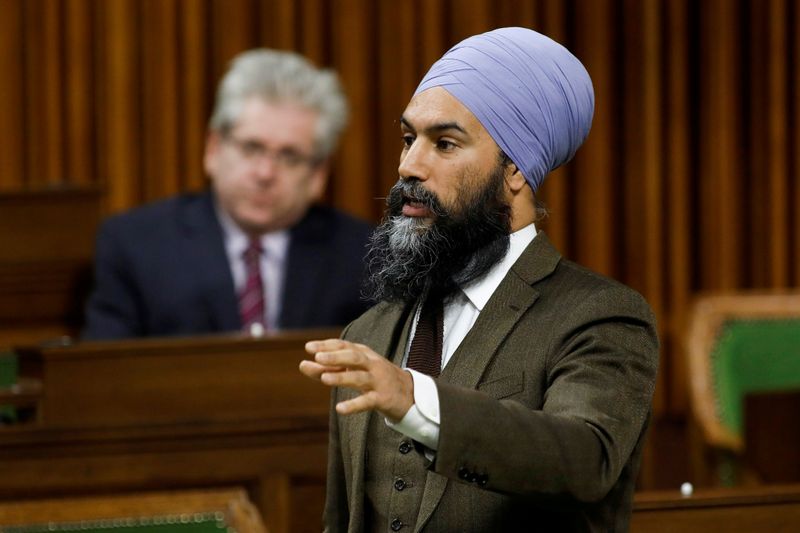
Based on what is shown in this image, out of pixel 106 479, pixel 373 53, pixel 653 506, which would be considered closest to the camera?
pixel 653 506

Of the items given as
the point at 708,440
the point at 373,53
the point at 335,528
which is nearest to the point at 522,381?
the point at 335,528

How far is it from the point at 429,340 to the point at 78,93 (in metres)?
3.95

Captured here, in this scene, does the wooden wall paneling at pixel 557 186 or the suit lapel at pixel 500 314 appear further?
the wooden wall paneling at pixel 557 186

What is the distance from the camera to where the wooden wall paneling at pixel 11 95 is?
18.9ft

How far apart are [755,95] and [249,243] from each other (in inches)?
91.0

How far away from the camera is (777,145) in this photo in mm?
5996

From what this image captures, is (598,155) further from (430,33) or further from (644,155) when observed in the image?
(430,33)

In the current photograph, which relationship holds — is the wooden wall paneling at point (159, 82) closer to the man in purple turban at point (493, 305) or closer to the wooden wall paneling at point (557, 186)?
the wooden wall paneling at point (557, 186)

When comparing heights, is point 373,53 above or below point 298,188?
above

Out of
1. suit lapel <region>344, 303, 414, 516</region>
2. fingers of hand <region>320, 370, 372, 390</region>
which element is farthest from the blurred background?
fingers of hand <region>320, 370, 372, 390</region>

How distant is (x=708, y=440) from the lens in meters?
4.36

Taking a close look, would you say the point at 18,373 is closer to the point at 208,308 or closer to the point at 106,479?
the point at 106,479

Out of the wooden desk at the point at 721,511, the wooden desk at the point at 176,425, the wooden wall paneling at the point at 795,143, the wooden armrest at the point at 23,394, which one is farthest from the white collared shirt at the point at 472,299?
the wooden wall paneling at the point at 795,143

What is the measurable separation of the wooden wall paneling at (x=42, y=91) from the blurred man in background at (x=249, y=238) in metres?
0.96
